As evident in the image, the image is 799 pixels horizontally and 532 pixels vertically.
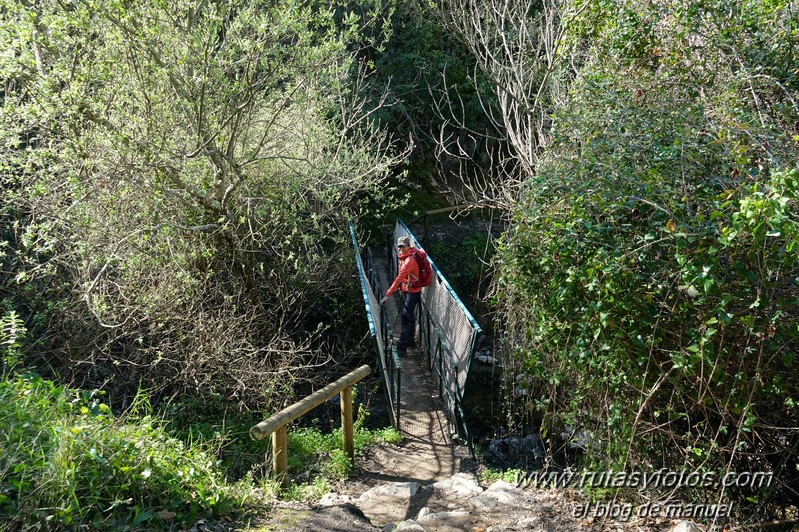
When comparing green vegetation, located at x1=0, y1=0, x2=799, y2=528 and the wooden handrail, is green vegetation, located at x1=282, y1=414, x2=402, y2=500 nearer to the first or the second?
green vegetation, located at x1=0, y1=0, x2=799, y2=528

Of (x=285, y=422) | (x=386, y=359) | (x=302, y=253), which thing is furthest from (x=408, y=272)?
→ (x=285, y=422)

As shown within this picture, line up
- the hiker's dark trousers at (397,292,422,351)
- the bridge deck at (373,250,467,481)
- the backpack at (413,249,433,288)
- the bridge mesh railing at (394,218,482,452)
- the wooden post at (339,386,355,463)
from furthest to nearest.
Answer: the hiker's dark trousers at (397,292,422,351), the backpack at (413,249,433,288), the bridge mesh railing at (394,218,482,452), the bridge deck at (373,250,467,481), the wooden post at (339,386,355,463)

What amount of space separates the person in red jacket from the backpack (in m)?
0.06

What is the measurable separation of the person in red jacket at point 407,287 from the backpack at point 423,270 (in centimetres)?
6

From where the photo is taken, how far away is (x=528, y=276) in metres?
5.28

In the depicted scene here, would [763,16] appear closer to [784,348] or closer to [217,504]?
[784,348]

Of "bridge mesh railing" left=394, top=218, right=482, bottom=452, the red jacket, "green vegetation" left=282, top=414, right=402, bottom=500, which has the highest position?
the red jacket

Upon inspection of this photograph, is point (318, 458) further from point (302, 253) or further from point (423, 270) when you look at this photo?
point (302, 253)

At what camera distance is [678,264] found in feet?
12.3

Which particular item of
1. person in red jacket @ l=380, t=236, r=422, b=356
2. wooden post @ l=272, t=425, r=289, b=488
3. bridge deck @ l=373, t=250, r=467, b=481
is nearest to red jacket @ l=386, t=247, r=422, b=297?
person in red jacket @ l=380, t=236, r=422, b=356

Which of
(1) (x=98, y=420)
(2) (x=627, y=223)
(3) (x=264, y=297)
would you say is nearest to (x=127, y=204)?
(3) (x=264, y=297)

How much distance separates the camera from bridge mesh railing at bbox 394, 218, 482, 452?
6773 mm

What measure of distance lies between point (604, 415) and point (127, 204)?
18.1 feet

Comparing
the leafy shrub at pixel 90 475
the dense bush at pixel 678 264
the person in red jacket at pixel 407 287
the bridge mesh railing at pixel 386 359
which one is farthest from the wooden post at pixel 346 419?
the person in red jacket at pixel 407 287
